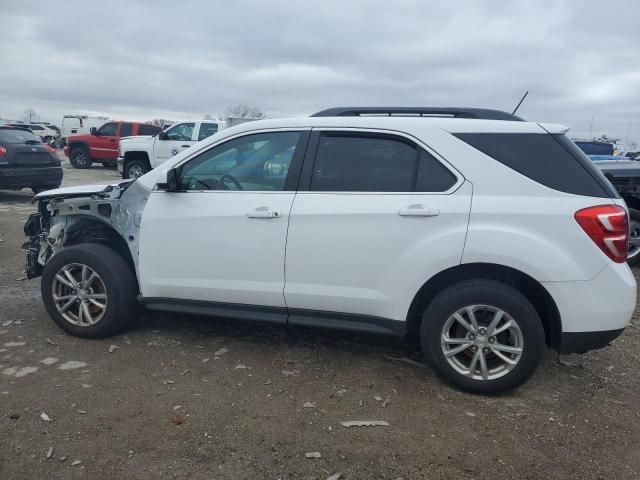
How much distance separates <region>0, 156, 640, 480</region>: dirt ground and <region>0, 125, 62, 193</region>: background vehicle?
7.43m

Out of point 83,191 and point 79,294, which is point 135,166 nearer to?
point 83,191

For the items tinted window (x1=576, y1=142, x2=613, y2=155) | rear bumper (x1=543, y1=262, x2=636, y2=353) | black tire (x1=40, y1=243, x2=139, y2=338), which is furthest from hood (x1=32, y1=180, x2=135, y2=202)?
tinted window (x1=576, y1=142, x2=613, y2=155)

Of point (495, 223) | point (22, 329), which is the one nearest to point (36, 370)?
point (22, 329)

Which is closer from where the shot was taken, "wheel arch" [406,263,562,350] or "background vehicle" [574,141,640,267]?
"wheel arch" [406,263,562,350]

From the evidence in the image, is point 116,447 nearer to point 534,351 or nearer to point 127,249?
point 127,249

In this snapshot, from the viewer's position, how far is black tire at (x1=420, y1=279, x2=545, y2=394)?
10.3ft

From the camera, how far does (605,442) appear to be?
2.88 m

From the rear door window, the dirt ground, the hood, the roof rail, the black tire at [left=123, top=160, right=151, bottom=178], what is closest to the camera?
the dirt ground

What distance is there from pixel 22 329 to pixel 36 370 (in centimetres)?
90

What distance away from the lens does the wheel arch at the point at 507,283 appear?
3.20 metres

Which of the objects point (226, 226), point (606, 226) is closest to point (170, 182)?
point (226, 226)

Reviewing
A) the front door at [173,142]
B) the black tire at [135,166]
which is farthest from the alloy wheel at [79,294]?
the black tire at [135,166]

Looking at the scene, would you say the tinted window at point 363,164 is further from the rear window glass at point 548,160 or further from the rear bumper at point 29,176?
the rear bumper at point 29,176

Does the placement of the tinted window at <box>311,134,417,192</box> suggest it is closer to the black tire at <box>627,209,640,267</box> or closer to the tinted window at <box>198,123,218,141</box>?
the black tire at <box>627,209,640,267</box>
